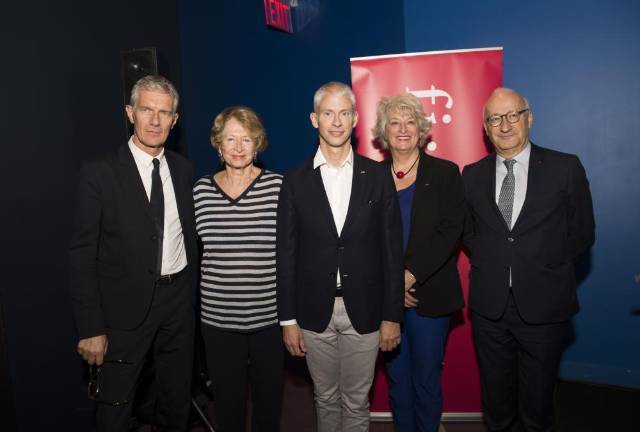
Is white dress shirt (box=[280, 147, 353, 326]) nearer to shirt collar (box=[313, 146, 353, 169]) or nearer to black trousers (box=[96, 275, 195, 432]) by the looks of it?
shirt collar (box=[313, 146, 353, 169])

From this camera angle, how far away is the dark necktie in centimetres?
220

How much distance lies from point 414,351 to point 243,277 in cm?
98

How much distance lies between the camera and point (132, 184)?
2.17m

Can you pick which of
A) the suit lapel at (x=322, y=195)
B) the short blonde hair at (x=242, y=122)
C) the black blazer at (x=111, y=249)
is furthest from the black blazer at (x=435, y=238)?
the black blazer at (x=111, y=249)

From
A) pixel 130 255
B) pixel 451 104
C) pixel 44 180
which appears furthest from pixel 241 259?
pixel 451 104

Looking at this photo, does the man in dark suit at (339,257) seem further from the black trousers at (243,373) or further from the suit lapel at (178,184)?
the suit lapel at (178,184)

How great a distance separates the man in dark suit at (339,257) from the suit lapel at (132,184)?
64 centimetres

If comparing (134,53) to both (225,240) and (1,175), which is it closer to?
(1,175)

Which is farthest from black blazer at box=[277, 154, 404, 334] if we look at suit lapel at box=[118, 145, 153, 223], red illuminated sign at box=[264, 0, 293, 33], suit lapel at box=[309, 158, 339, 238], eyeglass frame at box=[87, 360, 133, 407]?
red illuminated sign at box=[264, 0, 293, 33]

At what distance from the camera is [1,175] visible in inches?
90.4

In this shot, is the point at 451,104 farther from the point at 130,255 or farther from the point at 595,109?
the point at 130,255

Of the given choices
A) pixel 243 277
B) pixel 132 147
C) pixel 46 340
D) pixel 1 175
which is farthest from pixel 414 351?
pixel 1 175

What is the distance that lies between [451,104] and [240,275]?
5.97ft

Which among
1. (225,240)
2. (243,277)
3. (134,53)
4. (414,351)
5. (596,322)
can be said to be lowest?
(596,322)
